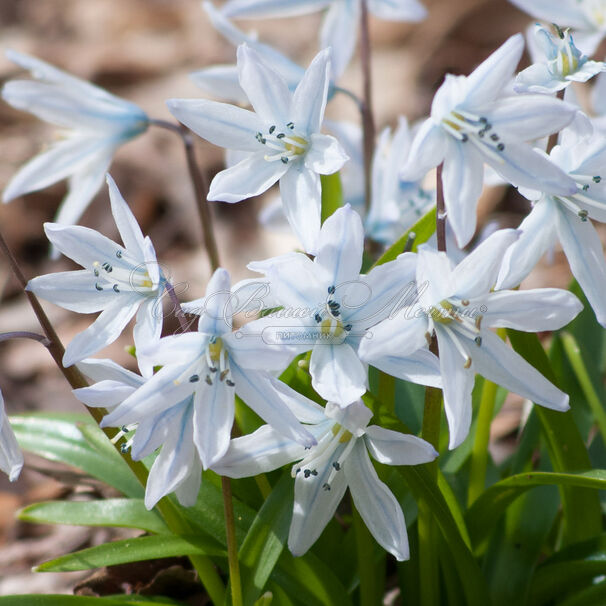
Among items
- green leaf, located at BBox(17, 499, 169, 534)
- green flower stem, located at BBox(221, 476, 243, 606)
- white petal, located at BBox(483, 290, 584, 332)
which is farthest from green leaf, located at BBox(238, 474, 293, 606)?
white petal, located at BBox(483, 290, 584, 332)

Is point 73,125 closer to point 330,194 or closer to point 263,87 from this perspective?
point 330,194

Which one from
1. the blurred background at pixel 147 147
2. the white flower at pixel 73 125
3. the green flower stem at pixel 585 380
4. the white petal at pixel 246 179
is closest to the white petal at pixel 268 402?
the white petal at pixel 246 179

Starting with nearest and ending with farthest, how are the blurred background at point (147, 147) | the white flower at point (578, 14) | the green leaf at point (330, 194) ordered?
the green leaf at point (330, 194)
the white flower at point (578, 14)
the blurred background at point (147, 147)

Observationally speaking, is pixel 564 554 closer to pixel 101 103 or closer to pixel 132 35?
pixel 101 103

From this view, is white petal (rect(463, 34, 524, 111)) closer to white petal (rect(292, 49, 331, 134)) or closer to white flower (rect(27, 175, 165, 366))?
white petal (rect(292, 49, 331, 134))

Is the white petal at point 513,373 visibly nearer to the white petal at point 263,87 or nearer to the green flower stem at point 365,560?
the green flower stem at point 365,560

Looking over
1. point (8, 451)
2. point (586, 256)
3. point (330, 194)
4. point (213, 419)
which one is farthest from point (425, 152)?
point (8, 451)
